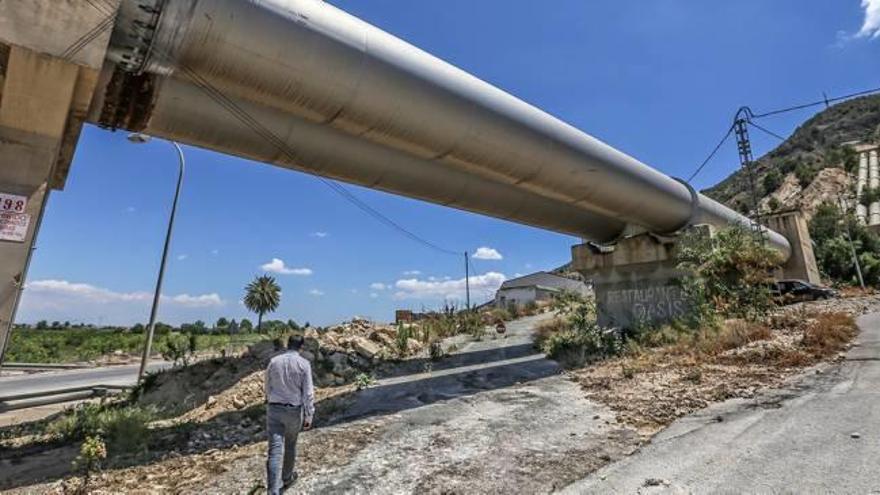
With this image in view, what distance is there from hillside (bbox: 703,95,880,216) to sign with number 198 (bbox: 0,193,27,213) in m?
70.5

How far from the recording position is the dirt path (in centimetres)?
530

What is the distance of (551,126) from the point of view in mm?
11234

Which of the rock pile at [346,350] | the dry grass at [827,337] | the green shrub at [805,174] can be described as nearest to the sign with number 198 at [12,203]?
the rock pile at [346,350]

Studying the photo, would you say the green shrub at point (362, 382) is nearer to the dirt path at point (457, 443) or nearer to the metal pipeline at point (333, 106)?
the dirt path at point (457, 443)

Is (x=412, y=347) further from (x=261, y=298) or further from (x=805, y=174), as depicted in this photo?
(x=805, y=174)

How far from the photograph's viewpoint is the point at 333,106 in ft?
26.5

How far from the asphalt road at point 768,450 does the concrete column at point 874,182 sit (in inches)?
2782

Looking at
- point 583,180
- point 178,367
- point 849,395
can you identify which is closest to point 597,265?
point 583,180

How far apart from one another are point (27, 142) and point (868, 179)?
334ft

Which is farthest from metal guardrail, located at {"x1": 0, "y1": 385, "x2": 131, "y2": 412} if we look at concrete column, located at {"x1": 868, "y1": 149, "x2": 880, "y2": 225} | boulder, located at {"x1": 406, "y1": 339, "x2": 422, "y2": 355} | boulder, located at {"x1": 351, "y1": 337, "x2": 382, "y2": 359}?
concrete column, located at {"x1": 868, "y1": 149, "x2": 880, "y2": 225}

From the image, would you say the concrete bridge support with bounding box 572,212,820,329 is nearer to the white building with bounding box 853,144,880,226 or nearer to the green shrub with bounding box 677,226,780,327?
the green shrub with bounding box 677,226,780,327

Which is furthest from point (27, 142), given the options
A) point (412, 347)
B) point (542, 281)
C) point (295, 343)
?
point (542, 281)

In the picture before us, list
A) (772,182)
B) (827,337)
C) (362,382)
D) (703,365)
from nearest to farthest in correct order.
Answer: (703,365)
(362,382)
(827,337)
(772,182)

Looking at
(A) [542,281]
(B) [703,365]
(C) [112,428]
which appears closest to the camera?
(C) [112,428]
